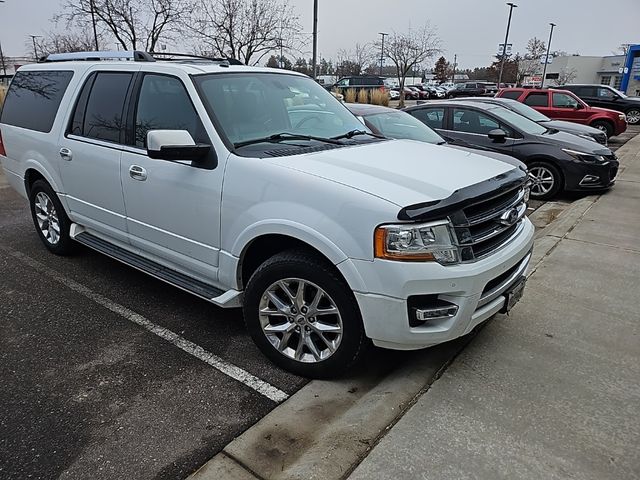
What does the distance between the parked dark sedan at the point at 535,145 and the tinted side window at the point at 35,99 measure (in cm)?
589

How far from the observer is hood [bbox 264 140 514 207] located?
265 cm


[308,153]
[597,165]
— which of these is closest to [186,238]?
[308,153]

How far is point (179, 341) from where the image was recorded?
353 centimetres

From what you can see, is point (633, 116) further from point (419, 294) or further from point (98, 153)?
point (98, 153)

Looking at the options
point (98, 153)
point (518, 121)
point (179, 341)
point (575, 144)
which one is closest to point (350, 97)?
point (518, 121)

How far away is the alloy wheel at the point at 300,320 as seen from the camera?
2.87 metres

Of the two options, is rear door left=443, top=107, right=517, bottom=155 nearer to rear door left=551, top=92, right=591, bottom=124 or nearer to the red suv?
the red suv

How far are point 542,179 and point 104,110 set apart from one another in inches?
280

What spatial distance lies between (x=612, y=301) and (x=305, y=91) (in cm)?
316

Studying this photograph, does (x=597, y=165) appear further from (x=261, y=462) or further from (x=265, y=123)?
(x=261, y=462)

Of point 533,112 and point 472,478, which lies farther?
point 533,112

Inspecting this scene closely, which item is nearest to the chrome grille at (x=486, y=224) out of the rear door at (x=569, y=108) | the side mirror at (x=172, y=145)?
the side mirror at (x=172, y=145)

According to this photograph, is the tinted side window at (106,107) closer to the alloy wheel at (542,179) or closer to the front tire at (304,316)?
the front tire at (304,316)

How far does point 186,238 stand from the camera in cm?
345
